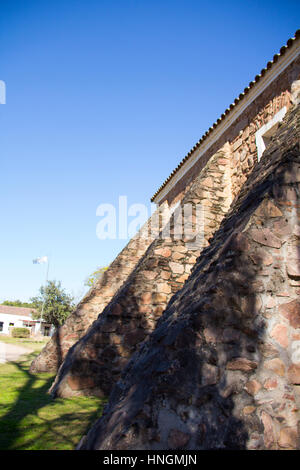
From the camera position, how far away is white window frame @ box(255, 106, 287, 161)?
18.1 ft

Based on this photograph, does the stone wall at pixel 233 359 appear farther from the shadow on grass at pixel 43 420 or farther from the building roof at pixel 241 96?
the building roof at pixel 241 96

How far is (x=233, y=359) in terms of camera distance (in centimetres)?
200

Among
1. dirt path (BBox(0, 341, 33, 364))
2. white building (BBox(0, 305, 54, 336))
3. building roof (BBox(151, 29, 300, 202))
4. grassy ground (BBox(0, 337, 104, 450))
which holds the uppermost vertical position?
building roof (BBox(151, 29, 300, 202))

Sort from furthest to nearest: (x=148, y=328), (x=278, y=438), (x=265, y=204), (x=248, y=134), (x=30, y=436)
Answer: (x=248, y=134) < (x=148, y=328) < (x=30, y=436) < (x=265, y=204) < (x=278, y=438)

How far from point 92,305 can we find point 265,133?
5294mm

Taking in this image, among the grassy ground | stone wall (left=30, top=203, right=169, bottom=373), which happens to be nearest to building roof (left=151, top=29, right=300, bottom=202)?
stone wall (left=30, top=203, right=169, bottom=373)

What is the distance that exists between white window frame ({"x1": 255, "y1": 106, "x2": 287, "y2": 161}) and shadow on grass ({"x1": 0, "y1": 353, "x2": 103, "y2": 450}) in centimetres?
512

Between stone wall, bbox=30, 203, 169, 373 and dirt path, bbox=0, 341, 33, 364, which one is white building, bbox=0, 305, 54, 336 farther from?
stone wall, bbox=30, 203, 169, 373

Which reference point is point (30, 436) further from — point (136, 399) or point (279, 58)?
point (279, 58)

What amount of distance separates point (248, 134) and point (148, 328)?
4376mm

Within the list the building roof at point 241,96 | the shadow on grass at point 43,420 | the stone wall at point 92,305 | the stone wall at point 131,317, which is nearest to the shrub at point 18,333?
the stone wall at point 92,305

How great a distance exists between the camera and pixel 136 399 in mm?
1930

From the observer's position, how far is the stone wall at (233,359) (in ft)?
5.88
